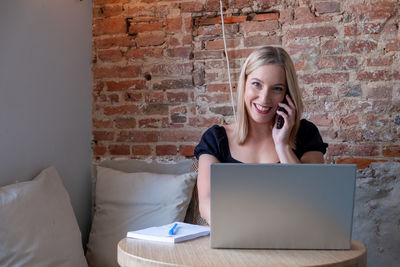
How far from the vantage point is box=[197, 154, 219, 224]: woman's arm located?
6.41 feet

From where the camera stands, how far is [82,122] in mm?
2846

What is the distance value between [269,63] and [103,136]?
129 cm

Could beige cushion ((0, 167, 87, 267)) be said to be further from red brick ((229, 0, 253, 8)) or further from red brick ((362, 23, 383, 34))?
red brick ((362, 23, 383, 34))

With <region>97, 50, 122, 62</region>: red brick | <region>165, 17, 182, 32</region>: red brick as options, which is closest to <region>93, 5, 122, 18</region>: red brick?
<region>97, 50, 122, 62</region>: red brick

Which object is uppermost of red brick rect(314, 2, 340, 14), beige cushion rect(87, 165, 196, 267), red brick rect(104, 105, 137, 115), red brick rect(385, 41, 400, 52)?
red brick rect(314, 2, 340, 14)

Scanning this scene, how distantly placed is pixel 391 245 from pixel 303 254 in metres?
1.37

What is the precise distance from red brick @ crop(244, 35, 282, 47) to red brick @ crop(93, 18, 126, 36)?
815 mm

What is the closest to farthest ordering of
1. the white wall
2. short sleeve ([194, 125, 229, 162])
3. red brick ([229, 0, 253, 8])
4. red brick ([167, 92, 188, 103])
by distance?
the white wall → short sleeve ([194, 125, 229, 162]) → red brick ([229, 0, 253, 8]) → red brick ([167, 92, 188, 103])

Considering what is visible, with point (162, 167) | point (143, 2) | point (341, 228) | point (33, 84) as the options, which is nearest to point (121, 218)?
point (162, 167)

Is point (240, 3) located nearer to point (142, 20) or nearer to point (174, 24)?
point (174, 24)

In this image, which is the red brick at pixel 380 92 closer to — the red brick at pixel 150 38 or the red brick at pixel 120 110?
the red brick at pixel 150 38

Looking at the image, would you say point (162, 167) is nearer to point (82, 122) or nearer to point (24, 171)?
point (82, 122)

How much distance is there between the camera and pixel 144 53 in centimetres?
287

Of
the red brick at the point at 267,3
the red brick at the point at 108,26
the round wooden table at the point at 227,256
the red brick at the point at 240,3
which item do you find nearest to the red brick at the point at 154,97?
the red brick at the point at 108,26
